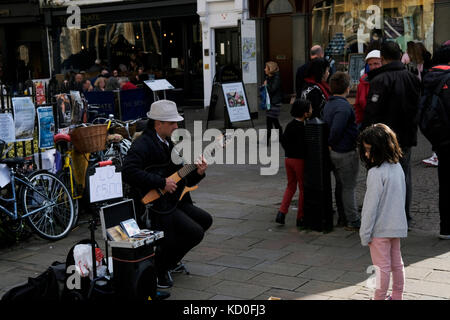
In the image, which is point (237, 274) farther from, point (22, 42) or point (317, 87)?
point (22, 42)

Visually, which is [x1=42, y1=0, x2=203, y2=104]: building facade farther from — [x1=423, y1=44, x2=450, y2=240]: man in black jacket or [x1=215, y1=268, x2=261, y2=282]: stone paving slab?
[x1=215, y1=268, x2=261, y2=282]: stone paving slab

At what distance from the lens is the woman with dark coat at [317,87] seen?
7637mm

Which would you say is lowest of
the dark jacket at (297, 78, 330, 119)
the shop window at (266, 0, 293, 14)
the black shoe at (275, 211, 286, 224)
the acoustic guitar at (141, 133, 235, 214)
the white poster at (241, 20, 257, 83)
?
the black shoe at (275, 211, 286, 224)

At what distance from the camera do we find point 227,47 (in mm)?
21016

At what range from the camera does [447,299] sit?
4.85m

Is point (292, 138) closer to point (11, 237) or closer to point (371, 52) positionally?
point (371, 52)

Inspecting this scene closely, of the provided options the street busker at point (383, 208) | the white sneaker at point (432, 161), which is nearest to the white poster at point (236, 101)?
the white sneaker at point (432, 161)

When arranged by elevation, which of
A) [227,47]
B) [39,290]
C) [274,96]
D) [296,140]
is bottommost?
[39,290]

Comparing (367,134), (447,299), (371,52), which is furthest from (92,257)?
(371,52)

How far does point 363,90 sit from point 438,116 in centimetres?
98

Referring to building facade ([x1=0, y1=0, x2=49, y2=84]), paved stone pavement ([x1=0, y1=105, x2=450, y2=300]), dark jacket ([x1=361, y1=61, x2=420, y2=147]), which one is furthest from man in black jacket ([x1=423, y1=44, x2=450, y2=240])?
building facade ([x1=0, y1=0, x2=49, y2=84])

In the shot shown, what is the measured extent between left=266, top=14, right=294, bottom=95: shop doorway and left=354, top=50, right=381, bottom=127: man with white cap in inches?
498

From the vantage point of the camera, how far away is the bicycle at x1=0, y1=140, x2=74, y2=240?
22.0 feet

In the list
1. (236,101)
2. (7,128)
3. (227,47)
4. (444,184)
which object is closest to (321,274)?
(444,184)
